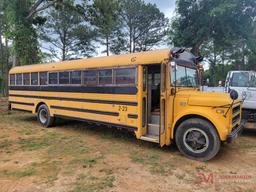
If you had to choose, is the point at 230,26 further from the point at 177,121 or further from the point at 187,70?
the point at 177,121

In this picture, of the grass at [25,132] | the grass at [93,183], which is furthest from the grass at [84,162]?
the grass at [25,132]

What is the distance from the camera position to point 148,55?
571 cm

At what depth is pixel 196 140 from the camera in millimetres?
5301

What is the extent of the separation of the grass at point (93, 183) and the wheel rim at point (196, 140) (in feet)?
6.51

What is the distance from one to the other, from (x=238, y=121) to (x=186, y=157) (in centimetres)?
168

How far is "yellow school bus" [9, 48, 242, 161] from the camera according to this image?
5.11 meters

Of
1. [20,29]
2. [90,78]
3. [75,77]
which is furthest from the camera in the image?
[20,29]

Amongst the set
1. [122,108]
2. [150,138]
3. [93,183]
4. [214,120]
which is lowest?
[93,183]

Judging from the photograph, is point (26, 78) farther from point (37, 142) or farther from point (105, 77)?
point (105, 77)

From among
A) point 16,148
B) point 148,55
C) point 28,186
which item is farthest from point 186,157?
point 16,148

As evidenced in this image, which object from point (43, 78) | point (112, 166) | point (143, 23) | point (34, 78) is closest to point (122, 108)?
point (112, 166)

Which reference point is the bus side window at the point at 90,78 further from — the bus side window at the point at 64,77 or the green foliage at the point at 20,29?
the green foliage at the point at 20,29

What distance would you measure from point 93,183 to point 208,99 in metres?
2.87

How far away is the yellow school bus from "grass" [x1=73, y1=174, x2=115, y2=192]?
1.80m
